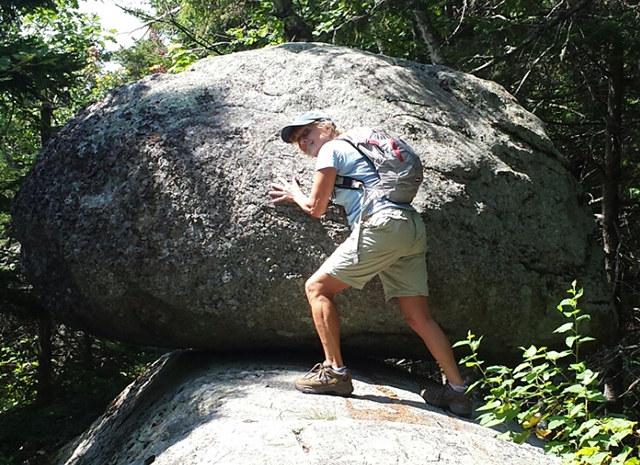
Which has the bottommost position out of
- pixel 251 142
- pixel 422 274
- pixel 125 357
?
pixel 125 357

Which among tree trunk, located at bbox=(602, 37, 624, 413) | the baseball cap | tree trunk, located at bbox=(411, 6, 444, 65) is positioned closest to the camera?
the baseball cap

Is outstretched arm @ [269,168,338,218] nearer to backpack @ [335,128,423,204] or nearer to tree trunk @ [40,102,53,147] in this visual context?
backpack @ [335,128,423,204]

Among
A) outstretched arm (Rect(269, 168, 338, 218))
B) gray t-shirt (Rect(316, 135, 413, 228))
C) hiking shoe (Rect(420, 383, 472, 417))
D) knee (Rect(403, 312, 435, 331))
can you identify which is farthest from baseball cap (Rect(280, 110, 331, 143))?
hiking shoe (Rect(420, 383, 472, 417))

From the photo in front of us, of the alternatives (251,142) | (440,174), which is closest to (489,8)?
(440,174)

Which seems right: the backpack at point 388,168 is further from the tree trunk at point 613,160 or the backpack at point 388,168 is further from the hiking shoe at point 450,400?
the tree trunk at point 613,160

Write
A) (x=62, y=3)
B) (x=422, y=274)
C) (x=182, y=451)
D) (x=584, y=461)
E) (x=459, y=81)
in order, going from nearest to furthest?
(x=584, y=461) < (x=182, y=451) < (x=422, y=274) < (x=459, y=81) < (x=62, y=3)

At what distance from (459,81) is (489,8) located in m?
2.39

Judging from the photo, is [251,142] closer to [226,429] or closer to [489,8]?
[226,429]

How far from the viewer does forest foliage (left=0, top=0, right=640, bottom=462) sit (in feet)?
22.9

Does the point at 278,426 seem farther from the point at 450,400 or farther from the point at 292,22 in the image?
the point at 292,22

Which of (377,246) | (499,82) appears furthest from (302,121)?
(499,82)

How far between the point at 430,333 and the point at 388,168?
1164 millimetres

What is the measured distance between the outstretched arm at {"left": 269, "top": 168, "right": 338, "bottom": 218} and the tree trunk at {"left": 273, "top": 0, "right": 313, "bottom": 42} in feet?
18.8

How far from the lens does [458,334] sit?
537 cm
